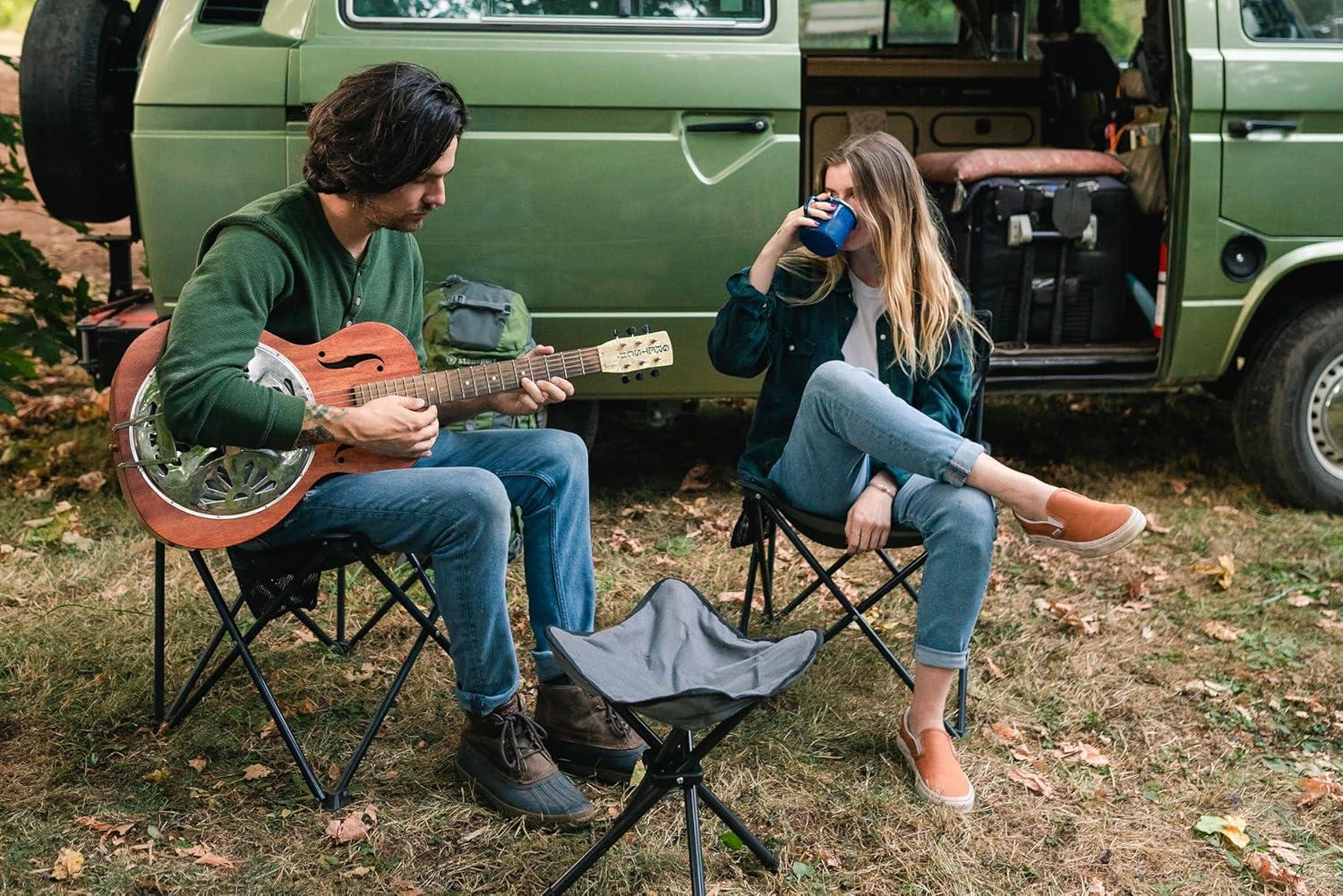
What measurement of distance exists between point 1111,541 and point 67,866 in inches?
83.4

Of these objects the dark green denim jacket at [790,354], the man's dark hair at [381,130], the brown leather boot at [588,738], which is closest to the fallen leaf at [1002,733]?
the dark green denim jacket at [790,354]

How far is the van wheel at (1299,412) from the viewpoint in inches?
165

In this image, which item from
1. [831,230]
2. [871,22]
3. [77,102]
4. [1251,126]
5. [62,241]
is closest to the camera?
[831,230]

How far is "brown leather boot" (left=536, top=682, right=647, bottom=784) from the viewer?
2668mm

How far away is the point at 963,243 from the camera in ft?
13.8

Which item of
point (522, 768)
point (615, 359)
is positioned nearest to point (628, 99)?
point (615, 359)

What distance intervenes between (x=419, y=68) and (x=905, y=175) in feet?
3.64

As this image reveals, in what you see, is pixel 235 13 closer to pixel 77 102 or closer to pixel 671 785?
pixel 77 102

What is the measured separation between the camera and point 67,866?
2.35 metres

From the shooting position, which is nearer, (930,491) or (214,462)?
(214,462)

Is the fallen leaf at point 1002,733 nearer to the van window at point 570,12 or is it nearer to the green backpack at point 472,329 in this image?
the green backpack at point 472,329

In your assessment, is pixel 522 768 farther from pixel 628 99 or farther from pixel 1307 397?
pixel 1307 397

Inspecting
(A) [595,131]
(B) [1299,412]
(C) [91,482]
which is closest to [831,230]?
(A) [595,131]

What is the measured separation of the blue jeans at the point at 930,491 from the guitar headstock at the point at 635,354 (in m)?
0.35
